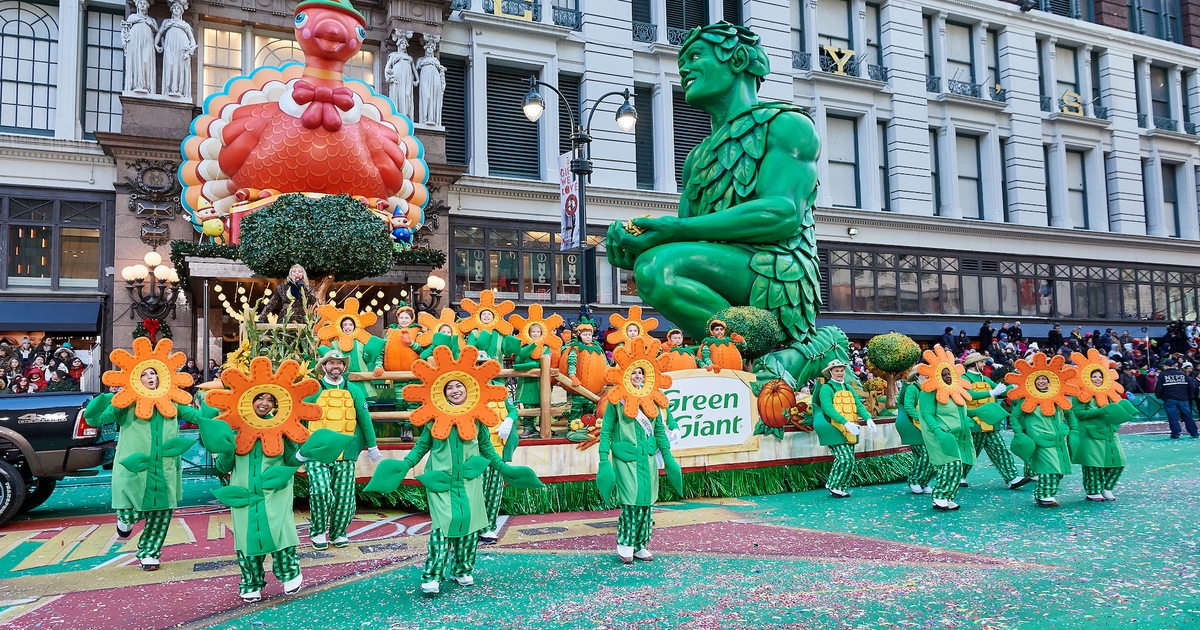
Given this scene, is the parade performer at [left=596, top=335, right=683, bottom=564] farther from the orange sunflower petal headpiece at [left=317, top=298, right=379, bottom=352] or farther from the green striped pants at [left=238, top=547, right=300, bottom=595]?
the orange sunflower petal headpiece at [left=317, top=298, right=379, bottom=352]

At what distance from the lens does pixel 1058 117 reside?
29.0 meters

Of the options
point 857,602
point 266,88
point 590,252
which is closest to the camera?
point 857,602

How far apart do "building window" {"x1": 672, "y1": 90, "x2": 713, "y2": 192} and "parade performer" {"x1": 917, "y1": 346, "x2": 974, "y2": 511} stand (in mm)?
16500

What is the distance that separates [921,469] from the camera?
8953mm

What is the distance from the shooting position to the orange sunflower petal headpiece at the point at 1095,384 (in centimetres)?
835

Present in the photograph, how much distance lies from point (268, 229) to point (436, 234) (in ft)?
26.7

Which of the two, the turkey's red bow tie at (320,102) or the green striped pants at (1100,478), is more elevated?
the turkey's red bow tie at (320,102)

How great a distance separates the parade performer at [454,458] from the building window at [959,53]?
1074 inches

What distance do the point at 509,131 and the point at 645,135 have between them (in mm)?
4109

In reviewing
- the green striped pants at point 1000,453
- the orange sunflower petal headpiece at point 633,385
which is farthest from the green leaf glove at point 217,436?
the green striped pants at point 1000,453

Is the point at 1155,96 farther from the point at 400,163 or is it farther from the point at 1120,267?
the point at 400,163

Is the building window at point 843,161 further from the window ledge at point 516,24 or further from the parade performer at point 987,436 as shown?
the parade performer at point 987,436

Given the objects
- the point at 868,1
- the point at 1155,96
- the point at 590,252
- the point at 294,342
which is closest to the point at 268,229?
the point at 294,342

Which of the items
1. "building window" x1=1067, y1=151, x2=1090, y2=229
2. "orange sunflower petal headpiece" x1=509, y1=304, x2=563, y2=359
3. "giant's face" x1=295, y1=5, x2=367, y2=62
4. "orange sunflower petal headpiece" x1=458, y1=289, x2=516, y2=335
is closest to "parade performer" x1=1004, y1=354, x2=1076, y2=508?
"orange sunflower petal headpiece" x1=509, y1=304, x2=563, y2=359
